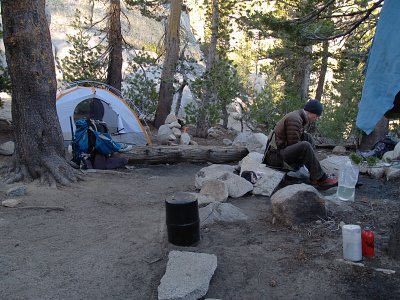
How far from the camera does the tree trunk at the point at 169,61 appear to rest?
12.5 meters

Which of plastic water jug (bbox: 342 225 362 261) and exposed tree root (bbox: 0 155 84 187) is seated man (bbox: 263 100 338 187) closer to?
plastic water jug (bbox: 342 225 362 261)

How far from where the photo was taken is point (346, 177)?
540cm

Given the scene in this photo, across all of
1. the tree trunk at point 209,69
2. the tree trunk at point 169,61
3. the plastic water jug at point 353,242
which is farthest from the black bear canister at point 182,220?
the tree trunk at point 169,61

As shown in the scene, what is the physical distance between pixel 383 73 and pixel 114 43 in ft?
36.6

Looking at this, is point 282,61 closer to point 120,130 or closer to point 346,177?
point 120,130

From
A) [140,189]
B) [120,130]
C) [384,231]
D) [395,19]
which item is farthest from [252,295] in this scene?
[120,130]

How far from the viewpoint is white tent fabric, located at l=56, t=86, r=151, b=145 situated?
8.95 meters

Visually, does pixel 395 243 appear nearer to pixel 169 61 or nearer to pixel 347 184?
pixel 347 184

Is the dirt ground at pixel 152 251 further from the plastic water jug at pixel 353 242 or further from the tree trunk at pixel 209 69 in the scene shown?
the tree trunk at pixel 209 69

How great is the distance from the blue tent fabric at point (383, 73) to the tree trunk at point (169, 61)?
10.0 m

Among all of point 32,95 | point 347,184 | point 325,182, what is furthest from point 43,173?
point 347,184

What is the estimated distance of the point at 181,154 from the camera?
823 cm

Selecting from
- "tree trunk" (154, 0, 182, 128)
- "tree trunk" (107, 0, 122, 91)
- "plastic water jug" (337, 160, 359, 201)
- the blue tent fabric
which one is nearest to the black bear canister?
the blue tent fabric

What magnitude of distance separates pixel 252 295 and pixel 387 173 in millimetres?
4688
